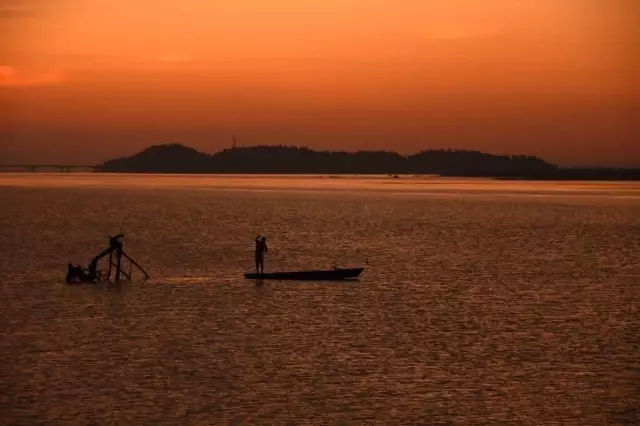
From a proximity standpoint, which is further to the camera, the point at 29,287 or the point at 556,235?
the point at 556,235

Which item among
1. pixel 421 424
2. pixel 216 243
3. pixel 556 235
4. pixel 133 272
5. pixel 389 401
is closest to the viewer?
pixel 421 424

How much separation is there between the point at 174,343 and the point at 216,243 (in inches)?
1969

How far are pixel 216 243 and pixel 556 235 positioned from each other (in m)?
35.0

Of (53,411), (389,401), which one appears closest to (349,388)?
(389,401)

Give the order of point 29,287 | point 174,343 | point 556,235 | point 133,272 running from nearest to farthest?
point 174,343
point 29,287
point 133,272
point 556,235

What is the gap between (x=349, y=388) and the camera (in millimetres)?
28297

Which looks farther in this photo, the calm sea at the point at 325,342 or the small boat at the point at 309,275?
the small boat at the point at 309,275

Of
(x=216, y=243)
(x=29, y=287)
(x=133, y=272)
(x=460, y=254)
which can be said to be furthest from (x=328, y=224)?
(x=29, y=287)

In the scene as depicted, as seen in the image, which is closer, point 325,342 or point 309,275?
point 325,342

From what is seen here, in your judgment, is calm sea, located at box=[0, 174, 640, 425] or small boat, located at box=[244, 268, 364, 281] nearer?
calm sea, located at box=[0, 174, 640, 425]

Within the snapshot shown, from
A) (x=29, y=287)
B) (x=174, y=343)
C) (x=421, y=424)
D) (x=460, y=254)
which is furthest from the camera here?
(x=460, y=254)

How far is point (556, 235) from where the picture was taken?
10238 cm

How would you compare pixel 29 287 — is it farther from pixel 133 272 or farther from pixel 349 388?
pixel 349 388

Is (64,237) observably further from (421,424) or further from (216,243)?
(421,424)
